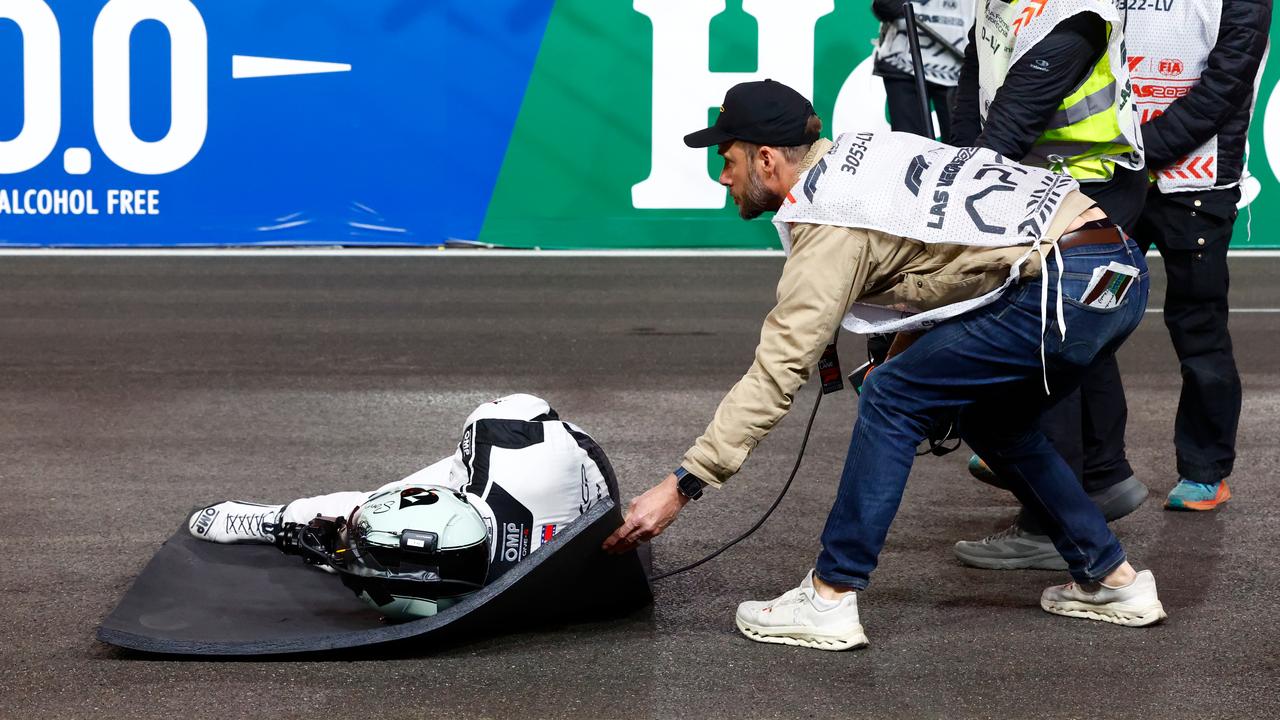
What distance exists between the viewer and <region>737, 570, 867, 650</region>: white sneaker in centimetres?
404

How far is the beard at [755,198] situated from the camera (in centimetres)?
389

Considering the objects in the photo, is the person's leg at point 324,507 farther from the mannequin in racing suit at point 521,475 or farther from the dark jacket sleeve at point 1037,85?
the dark jacket sleeve at point 1037,85

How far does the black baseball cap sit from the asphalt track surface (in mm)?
1341

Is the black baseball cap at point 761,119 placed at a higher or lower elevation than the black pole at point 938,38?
higher

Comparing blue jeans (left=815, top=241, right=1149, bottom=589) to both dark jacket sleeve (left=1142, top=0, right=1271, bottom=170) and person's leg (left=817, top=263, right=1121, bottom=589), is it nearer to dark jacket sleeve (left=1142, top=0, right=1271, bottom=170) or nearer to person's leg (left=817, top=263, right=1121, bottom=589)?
person's leg (left=817, top=263, right=1121, bottom=589)

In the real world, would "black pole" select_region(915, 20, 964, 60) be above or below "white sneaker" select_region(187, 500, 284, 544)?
above

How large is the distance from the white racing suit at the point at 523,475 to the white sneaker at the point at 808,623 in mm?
534

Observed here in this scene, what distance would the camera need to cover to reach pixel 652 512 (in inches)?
150

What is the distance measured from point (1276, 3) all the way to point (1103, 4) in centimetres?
851

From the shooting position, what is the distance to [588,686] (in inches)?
149

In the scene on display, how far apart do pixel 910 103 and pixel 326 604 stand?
7406mm

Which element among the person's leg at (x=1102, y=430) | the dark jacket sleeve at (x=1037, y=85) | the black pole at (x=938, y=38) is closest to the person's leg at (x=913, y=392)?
the dark jacket sleeve at (x=1037, y=85)

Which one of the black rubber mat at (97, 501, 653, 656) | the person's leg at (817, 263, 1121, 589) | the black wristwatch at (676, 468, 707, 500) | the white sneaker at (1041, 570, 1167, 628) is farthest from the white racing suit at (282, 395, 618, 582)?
the white sneaker at (1041, 570, 1167, 628)

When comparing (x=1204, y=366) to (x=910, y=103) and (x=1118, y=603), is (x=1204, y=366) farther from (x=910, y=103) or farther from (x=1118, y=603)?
(x=910, y=103)
